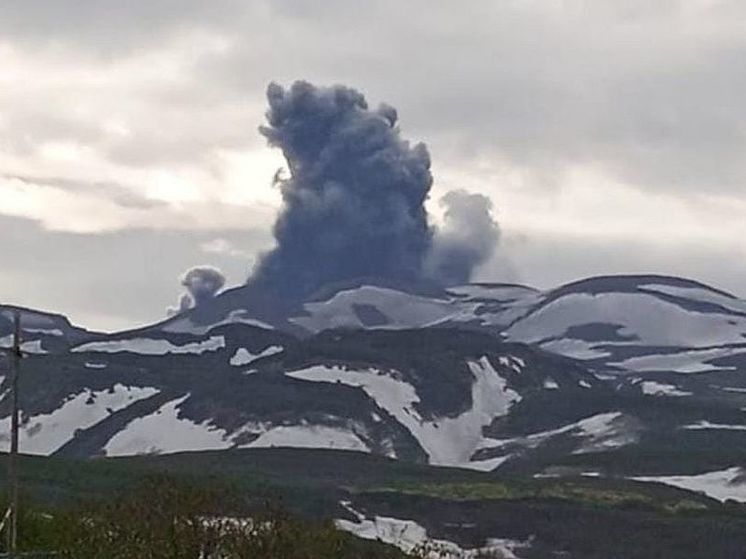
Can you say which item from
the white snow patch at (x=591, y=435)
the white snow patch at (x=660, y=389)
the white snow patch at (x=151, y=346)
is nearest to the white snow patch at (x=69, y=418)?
the white snow patch at (x=591, y=435)

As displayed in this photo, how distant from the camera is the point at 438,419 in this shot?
12550cm

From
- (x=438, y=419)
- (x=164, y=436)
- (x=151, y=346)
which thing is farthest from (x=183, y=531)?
(x=151, y=346)

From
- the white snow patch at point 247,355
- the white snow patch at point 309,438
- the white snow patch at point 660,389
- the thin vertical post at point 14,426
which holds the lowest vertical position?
the thin vertical post at point 14,426

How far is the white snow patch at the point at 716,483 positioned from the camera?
3856 inches

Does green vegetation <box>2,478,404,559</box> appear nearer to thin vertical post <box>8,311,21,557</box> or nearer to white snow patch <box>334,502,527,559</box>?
thin vertical post <box>8,311,21,557</box>

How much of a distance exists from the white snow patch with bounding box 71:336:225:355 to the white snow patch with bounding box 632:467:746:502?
64.8 m

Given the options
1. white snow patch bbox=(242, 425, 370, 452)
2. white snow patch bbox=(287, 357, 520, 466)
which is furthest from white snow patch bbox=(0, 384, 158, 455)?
white snow patch bbox=(242, 425, 370, 452)

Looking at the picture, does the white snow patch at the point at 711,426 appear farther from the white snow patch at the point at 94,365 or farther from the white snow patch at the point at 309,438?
the white snow patch at the point at 94,365

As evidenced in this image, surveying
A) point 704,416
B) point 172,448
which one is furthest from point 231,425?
point 704,416

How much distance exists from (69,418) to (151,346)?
4096 centimetres

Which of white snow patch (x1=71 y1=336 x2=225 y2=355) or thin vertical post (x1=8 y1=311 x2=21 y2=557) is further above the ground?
white snow patch (x1=71 y1=336 x2=225 y2=355)

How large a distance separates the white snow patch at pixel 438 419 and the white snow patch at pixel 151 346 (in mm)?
30335

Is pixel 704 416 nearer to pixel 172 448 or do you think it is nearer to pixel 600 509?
pixel 172 448

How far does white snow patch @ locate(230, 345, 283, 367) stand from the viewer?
497 feet
